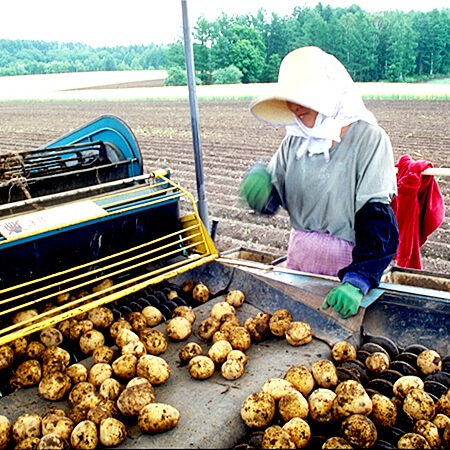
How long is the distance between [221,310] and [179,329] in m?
0.31

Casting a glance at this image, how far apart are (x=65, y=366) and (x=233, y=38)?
188ft

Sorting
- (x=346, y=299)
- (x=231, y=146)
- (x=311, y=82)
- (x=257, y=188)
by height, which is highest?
(x=311, y=82)

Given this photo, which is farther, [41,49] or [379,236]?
[41,49]

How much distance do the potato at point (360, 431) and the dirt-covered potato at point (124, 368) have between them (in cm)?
103

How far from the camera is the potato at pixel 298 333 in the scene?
2326 mm

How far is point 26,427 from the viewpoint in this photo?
1851mm

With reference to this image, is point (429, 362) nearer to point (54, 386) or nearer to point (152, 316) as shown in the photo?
point (152, 316)

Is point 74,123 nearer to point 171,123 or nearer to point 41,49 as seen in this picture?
point 171,123

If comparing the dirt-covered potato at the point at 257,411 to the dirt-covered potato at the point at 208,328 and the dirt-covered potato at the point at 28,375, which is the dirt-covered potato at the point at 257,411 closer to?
the dirt-covered potato at the point at 208,328

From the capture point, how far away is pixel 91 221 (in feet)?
9.43

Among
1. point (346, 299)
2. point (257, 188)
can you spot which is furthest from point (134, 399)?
point (257, 188)

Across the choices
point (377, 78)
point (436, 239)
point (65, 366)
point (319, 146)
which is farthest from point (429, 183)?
point (377, 78)

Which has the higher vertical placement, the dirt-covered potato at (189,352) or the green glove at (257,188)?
the green glove at (257,188)

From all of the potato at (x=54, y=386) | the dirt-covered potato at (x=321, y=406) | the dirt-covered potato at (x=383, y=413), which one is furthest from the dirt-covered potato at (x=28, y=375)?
the dirt-covered potato at (x=383, y=413)
